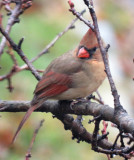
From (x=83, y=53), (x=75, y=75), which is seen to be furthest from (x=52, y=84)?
(x=83, y=53)

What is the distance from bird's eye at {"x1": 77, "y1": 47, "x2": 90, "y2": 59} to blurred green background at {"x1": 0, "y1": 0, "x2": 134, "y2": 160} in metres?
1.05

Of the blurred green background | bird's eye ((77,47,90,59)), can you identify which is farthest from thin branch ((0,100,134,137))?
the blurred green background

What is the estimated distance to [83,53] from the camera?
3516 millimetres

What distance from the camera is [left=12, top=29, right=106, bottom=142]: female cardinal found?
3361 millimetres

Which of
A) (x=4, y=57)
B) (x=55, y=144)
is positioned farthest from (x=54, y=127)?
(x=4, y=57)

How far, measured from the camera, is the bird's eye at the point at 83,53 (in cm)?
351

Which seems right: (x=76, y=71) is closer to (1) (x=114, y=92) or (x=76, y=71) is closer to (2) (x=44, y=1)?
(1) (x=114, y=92)

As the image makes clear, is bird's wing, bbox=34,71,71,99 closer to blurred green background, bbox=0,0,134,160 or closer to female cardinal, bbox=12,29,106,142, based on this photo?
female cardinal, bbox=12,29,106,142

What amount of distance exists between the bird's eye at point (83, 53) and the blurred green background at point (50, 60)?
1049 millimetres

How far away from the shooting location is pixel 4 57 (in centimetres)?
466

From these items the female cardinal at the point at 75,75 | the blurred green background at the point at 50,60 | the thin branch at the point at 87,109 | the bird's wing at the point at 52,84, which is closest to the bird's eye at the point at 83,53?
the female cardinal at the point at 75,75

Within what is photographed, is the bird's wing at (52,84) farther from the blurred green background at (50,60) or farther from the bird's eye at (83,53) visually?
the blurred green background at (50,60)

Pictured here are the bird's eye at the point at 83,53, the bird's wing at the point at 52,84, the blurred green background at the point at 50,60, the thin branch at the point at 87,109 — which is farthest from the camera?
the blurred green background at the point at 50,60

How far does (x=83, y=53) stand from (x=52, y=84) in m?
0.33
